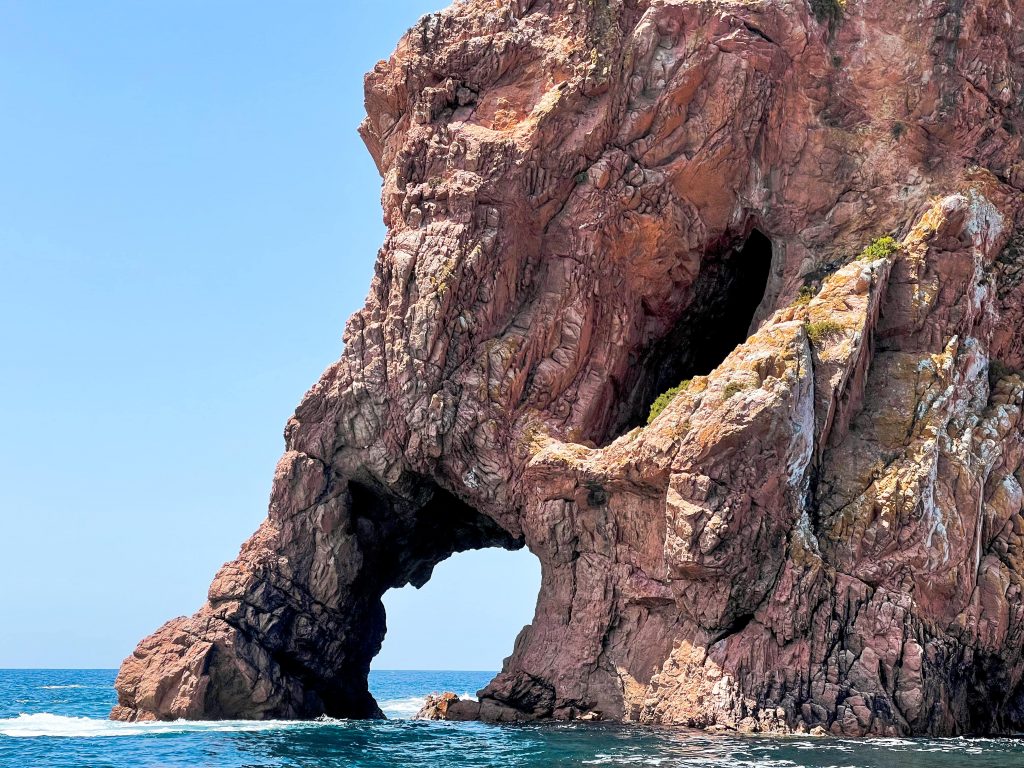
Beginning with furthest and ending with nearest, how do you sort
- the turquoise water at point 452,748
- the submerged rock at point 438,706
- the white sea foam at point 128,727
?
1. the submerged rock at point 438,706
2. the white sea foam at point 128,727
3. the turquoise water at point 452,748

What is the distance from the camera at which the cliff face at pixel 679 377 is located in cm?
3133

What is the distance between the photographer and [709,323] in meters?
42.1

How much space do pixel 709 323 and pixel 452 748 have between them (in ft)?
65.9

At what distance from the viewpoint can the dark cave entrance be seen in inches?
1596

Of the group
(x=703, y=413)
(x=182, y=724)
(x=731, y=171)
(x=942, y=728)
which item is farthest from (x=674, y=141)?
(x=182, y=724)

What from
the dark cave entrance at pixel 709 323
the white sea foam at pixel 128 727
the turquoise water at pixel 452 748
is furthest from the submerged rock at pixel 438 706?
the dark cave entrance at pixel 709 323

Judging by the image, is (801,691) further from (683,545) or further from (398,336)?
(398,336)

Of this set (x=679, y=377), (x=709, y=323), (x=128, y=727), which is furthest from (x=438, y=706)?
(x=709, y=323)

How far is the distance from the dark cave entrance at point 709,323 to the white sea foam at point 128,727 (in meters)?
15.1

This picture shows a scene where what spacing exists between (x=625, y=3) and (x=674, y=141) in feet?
16.8

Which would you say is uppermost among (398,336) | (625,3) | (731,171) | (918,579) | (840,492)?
(625,3)

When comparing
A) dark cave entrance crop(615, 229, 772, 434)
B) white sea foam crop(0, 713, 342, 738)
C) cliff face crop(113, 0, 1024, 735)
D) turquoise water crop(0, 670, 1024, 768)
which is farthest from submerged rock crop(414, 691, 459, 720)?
dark cave entrance crop(615, 229, 772, 434)

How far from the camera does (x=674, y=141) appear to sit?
38281mm

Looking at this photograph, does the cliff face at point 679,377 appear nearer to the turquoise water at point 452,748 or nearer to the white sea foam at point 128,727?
the white sea foam at point 128,727
